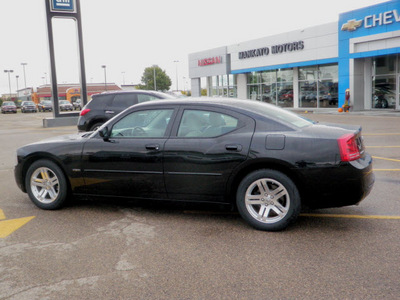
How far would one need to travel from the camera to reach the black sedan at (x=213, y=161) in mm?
4379

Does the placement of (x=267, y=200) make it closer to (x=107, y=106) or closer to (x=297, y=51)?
(x=107, y=106)

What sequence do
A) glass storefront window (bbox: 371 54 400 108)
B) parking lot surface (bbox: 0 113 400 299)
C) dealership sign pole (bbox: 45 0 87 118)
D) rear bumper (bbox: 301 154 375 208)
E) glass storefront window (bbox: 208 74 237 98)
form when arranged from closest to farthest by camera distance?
1. parking lot surface (bbox: 0 113 400 299)
2. rear bumper (bbox: 301 154 375 208)
3. dealership sign pole (bbox: 45 0 87 118)
4. glass storefront window (bbox: 371 54 400 108)
5. glass storefront window (bbox: 208 74 237 98)

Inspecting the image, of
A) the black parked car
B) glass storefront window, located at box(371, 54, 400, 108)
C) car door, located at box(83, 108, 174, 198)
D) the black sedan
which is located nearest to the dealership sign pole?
the black parked car

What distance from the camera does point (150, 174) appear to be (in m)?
5.02

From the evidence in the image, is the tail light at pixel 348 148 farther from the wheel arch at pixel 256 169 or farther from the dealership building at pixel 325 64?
the dealership building at pixel 325 64

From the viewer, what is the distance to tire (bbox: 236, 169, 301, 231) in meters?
4.44

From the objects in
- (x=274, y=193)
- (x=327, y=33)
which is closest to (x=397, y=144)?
(x=274, y=193)

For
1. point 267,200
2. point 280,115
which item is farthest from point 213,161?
point 280,115

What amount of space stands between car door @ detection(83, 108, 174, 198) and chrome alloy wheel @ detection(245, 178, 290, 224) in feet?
3.56

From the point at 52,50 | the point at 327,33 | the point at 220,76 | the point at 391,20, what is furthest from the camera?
the point at 220,76

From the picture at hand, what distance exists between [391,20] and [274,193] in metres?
23.4

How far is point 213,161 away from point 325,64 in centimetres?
2786

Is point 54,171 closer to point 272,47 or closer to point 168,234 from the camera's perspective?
point 168,234

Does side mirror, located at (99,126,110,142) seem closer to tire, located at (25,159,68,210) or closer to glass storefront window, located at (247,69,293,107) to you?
tire, located at (25,159,68,210)
